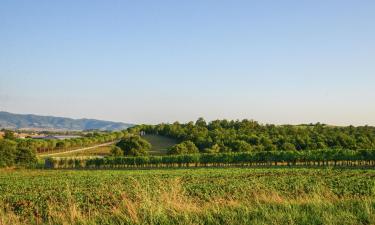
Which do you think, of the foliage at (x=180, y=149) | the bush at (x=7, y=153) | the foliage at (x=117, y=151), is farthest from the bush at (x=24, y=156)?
the foliage at (x=180, y=149)

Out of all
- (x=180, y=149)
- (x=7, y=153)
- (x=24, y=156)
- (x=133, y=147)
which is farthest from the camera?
(x=133, y=147)

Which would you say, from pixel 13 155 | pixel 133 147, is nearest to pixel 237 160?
pixel 133 147

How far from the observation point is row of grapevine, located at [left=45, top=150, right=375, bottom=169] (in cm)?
8638

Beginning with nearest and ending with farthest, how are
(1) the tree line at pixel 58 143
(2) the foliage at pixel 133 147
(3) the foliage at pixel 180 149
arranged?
(3) the foliage at pixel 180 149, (2) the foliage at pixel 133 147, (1) the tree line at pixel 58 143

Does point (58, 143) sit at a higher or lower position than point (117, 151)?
higher

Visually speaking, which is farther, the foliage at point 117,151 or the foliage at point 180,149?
the foliage at point 117,151

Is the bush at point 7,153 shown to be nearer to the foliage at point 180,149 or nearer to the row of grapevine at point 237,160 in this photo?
the row of grapevine at point 237,160

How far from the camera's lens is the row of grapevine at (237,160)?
86375 millimetres

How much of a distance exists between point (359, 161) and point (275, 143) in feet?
107

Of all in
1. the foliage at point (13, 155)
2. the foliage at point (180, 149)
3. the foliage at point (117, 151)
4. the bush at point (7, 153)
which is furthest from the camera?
the foliage at point (117, 151)

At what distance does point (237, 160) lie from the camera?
303ft

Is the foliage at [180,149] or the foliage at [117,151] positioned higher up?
the foliage at [180,149]

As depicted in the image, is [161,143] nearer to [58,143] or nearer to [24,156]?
[58,143]

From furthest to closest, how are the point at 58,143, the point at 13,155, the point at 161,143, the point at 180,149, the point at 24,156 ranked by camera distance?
1. the point at 161,143
2. the point at 58,143
3. the point at 180,149
4. the point at 24,156
5. the point at 13,155
